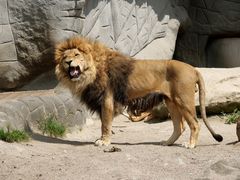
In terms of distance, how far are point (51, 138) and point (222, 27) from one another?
746 centimetres

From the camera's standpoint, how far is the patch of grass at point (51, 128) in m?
7.62

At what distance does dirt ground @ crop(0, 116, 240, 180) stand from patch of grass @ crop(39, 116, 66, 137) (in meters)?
0.24

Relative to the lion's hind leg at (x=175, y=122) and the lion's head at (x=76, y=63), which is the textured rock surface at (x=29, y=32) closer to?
the lion's head at (x=76, y=63)

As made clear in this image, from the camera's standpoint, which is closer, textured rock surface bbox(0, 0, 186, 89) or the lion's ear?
the lion's ear

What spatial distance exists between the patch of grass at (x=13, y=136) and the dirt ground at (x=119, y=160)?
114 mm

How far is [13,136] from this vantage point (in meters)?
6.51

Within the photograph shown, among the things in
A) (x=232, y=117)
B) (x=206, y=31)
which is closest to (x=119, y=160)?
(x=232, y=117)

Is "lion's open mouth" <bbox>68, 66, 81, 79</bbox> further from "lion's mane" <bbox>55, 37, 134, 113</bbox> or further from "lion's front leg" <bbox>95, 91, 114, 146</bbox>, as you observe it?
"lion's front leg" <bbox>95, 91, 114, 146</bbox>

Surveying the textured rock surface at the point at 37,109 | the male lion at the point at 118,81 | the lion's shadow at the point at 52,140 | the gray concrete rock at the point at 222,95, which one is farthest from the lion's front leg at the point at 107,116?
the gray concrete rock at the point at 222,95

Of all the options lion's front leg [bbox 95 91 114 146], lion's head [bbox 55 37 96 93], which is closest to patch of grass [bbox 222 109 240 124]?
lion's front leg [bbox 95 91 114 146]

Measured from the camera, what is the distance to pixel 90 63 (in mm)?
7055

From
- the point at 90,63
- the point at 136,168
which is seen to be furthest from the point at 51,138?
the point at 136,168

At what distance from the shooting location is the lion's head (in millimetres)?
6988

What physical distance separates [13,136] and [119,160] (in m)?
1.33
